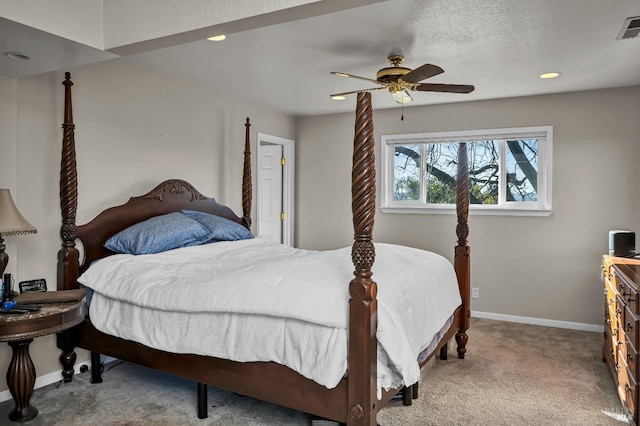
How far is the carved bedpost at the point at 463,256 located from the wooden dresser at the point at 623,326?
1.01 meters

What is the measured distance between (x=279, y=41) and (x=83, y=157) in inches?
65.6

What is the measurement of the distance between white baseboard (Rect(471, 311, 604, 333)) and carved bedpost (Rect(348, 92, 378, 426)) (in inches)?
130

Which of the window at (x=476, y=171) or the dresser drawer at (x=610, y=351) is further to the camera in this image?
the window at (x=476, y=171)

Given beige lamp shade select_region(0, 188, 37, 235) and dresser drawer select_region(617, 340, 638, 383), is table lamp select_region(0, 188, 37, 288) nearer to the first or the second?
beige lamp shade select_region(0, 188, 37, 235)

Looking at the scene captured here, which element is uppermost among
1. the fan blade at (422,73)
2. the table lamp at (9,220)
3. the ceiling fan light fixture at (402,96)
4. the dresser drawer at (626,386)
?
the ceiling fan light fixture at (402,96)

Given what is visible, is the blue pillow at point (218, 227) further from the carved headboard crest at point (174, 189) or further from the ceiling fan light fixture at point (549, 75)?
the ceiling fan light fixture at point (549, 75)

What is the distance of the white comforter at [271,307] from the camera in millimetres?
2154

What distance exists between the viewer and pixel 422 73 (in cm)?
282

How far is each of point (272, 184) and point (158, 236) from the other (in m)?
2.69

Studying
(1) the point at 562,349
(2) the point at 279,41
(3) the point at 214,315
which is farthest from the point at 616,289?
(2) the point at 279,41

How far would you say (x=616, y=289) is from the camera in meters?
3.11

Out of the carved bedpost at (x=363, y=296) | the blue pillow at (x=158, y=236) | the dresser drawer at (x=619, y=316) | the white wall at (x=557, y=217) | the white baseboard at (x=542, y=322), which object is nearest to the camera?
the carved bedpost at (x=363, y=296)

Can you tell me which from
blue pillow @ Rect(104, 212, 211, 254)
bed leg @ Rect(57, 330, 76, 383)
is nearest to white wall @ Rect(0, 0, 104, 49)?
blue pillow @ Rect(104, 212, 211, 254)

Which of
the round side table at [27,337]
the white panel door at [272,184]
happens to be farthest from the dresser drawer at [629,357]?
the white panel door at [272,184]
